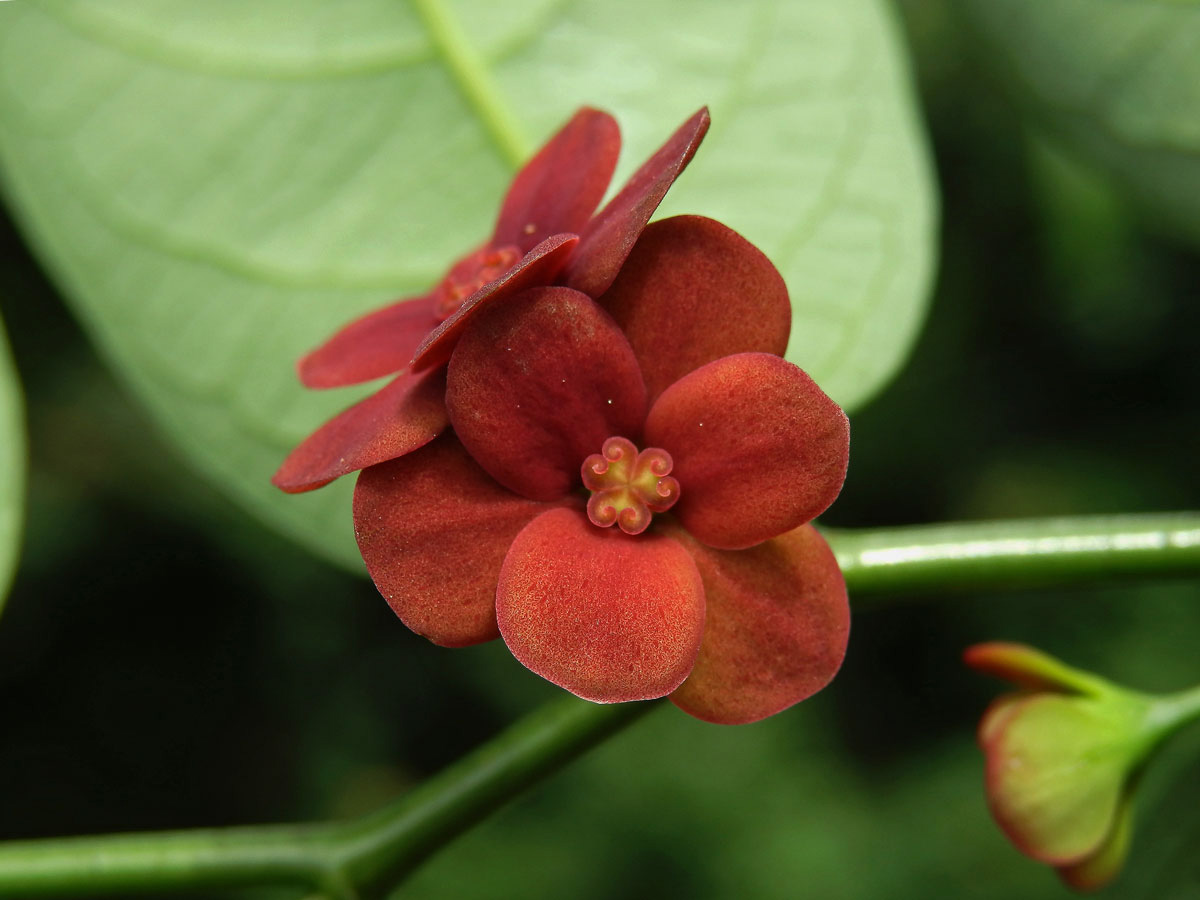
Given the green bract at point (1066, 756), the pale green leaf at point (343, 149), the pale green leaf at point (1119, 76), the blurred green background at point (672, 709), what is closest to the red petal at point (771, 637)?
the green bract at point (1066, 756)

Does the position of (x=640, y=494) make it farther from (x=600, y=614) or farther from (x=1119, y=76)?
(x=1119, y=76)

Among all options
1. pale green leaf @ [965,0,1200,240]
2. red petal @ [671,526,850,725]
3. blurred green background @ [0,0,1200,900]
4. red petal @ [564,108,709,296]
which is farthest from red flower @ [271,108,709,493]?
blurred green background @ [0,0,1200,900]

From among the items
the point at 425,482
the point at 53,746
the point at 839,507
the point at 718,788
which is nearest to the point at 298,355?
the point at 425,482

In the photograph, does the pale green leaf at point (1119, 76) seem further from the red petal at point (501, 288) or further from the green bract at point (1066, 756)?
the red petal at point (501, 288)

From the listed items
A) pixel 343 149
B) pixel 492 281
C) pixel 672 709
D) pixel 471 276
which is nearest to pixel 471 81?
pixel 343 149

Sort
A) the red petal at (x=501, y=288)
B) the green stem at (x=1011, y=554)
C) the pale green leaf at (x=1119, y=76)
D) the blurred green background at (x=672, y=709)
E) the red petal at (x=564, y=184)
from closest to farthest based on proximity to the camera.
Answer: the red petal at (x=501, y=288) < the red petal at (x=564, y=184) < the green stem at (x=1011, y=554) < the pale green leaf at (x=1119, y=76) < the blurred green background at (x=672, y=709)

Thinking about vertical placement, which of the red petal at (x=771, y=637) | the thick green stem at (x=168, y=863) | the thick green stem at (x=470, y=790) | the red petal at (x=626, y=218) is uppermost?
the red petal at (x=626, y=218)

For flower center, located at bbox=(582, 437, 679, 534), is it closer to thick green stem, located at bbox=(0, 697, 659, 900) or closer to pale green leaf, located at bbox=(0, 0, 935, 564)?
thick green stem, located at bbox=(0, 697, 659, 900)
